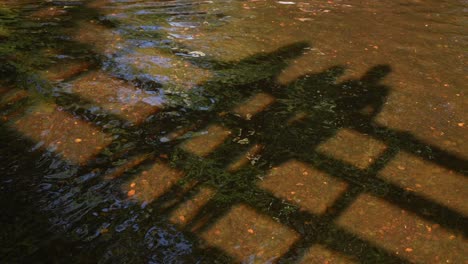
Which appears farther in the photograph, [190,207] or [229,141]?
[229,141]

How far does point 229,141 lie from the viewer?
15.1 ft

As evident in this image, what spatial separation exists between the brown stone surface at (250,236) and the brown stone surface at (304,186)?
365 mm

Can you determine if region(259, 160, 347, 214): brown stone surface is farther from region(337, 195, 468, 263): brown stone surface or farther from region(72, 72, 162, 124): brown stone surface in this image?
region(72, 72, 162, 124): brown stone surface

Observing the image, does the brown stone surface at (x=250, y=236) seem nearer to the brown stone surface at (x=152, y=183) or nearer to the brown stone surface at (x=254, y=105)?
the brown stone surface at (x=152, y=183)

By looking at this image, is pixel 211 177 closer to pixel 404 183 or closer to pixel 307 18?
pixel 404 183

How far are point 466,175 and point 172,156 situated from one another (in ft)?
9.41

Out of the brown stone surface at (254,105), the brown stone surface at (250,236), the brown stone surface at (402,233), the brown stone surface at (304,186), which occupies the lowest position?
the brown stone surface at (402,233)

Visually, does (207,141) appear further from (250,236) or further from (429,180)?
(429,180)

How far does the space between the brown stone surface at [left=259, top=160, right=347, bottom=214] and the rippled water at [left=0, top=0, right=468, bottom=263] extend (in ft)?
0.06

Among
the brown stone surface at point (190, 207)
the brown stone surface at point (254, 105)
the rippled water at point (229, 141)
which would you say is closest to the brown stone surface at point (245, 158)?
the rippled water at point (229, 141)

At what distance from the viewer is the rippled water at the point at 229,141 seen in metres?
3.41

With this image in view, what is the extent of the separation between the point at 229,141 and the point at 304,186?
38.9 inches

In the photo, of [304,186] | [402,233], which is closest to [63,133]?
[304,186]

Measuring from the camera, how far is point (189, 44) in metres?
6.86
